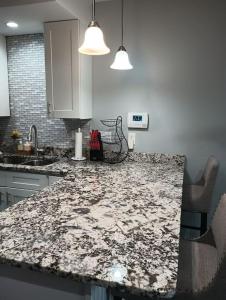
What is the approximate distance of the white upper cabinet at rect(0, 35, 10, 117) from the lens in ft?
9.13

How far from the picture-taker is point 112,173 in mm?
2020

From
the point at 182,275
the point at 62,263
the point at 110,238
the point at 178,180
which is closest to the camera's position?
the point at 62,263

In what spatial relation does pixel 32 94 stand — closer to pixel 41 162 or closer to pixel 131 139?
pixel 41 162

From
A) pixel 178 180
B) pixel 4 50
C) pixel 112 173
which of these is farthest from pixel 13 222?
pixel 4 50

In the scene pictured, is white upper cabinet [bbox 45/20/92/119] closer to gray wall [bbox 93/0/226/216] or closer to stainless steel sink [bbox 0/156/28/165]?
gray wall [bbox 93/0/226/216]

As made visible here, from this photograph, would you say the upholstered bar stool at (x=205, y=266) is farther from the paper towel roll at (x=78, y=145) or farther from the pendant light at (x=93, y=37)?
the paper towel roll at (x=78, y=145)

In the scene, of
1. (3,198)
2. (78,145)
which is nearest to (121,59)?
(78,145)

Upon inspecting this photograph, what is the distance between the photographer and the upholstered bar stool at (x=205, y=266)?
946mm

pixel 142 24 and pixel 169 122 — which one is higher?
pixel 142 24

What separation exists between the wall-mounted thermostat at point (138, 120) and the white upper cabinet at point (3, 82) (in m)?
1.49

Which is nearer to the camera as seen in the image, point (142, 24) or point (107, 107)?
point (142, 24)

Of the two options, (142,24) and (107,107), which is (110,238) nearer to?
(107,107)

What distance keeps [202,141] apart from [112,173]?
1.03 m

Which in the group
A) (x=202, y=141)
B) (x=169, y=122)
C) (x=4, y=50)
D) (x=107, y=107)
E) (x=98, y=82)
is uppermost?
(x=4, y=50)
